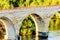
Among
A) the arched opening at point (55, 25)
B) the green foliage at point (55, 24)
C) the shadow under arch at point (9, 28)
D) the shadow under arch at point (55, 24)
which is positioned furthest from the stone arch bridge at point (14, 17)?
the green foliage at point (55, 24)

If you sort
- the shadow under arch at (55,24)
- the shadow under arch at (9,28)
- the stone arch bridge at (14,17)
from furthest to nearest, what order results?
the shadow under arch at (55,24), the shadow under arch at (9,28), the stone arch bridge at (14,17)

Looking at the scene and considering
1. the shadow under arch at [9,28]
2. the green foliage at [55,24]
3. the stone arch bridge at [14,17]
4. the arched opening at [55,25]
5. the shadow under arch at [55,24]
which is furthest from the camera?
the green foliage at [55,24]

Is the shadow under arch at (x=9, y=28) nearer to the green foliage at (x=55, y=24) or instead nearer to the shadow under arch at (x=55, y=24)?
the shadow under arch at (x=55, y=24)

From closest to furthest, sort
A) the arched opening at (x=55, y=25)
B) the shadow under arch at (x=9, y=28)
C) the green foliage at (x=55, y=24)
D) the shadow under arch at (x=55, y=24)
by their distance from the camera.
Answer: the shadow under arch at (x=9, y=28) < the arched opening at (x=55, y=25) < the shadow under arch at (x=55, y=24) < the green foliage at (x=55, y=24)

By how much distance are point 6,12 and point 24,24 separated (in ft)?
39.9

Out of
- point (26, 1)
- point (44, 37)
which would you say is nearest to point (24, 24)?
point (26, 1)

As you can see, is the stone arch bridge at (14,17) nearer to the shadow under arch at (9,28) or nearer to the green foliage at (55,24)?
the shadow under arch at (9,28)

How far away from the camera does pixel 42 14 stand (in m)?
38.5

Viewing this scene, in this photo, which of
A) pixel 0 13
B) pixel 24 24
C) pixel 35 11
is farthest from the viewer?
pixel 24 24

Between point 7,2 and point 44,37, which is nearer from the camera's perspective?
point 44,37

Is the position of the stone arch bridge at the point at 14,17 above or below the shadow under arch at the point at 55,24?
above

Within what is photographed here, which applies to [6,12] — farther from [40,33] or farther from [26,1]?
[26,1]

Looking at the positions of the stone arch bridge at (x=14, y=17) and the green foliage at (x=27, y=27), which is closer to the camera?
the stone arch bridge at (x=14, y=17)

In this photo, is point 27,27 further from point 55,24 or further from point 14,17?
→ point 14,17
